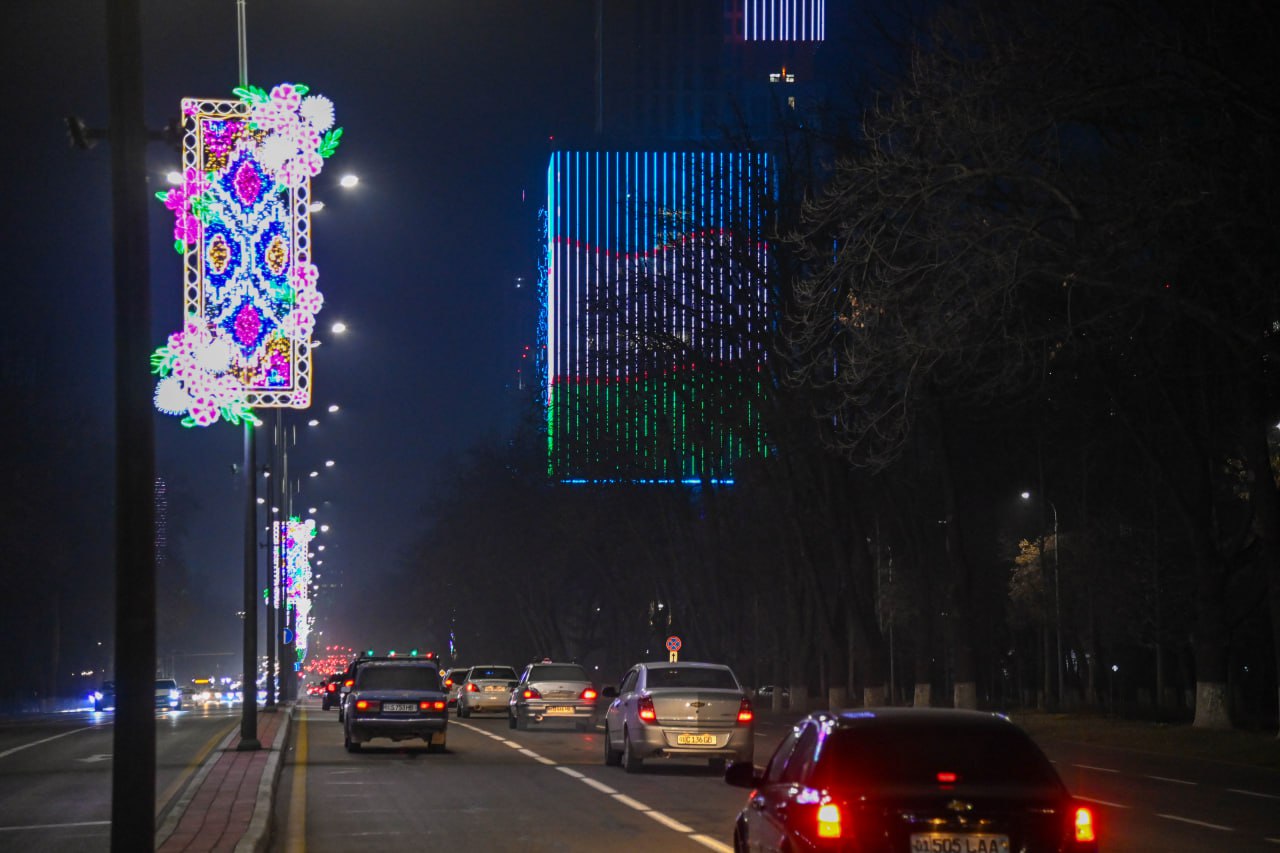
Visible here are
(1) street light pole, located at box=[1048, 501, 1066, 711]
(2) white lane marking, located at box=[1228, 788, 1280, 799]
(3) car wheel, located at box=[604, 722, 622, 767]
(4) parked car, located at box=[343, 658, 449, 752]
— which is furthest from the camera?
(1) street light pole, located at box=[1048, 501, 1066, 711]

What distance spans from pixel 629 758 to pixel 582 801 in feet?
18.6

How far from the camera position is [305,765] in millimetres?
28969

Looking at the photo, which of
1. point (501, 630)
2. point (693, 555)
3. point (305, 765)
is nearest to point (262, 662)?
point (501, 630)

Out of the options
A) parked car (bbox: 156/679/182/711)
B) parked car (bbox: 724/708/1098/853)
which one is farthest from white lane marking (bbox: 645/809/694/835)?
parked car (bbox: 156/679/182/711)

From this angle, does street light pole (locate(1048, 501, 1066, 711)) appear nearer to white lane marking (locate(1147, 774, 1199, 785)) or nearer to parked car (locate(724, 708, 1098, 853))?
white lane marking (locate(1147, 774, 1199, 785))

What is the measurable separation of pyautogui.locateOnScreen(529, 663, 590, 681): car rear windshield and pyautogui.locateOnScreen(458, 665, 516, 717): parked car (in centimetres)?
1228

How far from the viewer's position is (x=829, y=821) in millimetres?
8820

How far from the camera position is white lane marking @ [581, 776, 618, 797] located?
2264 cm

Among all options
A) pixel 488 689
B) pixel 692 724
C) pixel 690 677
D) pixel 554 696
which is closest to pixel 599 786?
pixel 692 724

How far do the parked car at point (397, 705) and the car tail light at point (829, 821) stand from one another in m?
24.1

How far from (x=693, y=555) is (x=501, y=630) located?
4117 cm

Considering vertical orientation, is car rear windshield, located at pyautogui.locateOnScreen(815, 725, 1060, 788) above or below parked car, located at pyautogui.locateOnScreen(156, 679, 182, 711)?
above

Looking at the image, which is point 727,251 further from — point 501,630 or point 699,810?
point 501,630

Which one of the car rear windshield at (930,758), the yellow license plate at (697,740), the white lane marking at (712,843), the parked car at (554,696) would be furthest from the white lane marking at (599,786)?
the parked car at (554,696)
